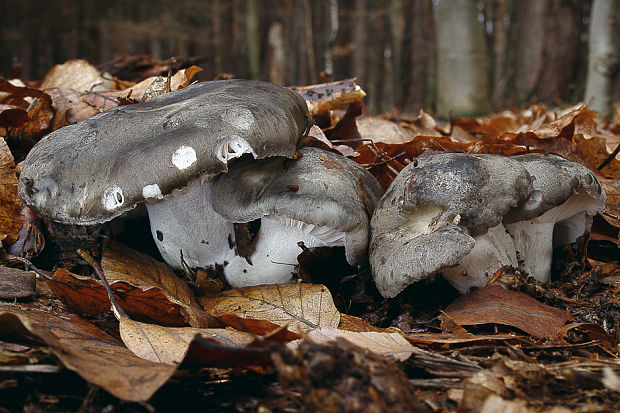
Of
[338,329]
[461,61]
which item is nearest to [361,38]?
[461,61]

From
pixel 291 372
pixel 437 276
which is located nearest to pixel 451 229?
pixel 437 276

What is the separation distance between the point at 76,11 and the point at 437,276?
75.9 feet

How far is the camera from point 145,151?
5.72 ft

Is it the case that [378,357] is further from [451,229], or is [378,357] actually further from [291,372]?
[451,229]

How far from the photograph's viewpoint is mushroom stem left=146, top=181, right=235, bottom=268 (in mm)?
2207

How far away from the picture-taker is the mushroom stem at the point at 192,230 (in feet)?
7.24

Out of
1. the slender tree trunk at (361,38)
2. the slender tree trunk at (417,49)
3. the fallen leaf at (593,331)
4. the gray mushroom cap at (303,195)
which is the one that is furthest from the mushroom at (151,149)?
the slender tree trunk at (361,38)

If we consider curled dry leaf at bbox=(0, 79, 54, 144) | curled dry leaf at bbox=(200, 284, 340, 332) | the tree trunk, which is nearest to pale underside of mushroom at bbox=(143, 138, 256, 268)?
curled dry leaf at bbox=(200, 284, 340, 332)

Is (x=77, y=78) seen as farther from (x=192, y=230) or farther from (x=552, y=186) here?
(x=552, y=186)

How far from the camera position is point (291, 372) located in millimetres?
1084

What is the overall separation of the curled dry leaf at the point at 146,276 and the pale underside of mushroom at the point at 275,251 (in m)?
0.30

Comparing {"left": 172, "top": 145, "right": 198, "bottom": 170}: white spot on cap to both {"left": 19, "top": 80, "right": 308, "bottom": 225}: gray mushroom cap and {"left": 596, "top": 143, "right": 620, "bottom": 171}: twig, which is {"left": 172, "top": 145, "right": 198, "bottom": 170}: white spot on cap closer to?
{"left": 19, "top": 80, "right": 308, "bottom": 225}: gray mushroom cap

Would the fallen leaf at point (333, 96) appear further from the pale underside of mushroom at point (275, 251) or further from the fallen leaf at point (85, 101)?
the pale underside of mushroom at point (275, 251)

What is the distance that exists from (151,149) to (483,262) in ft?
4.59
